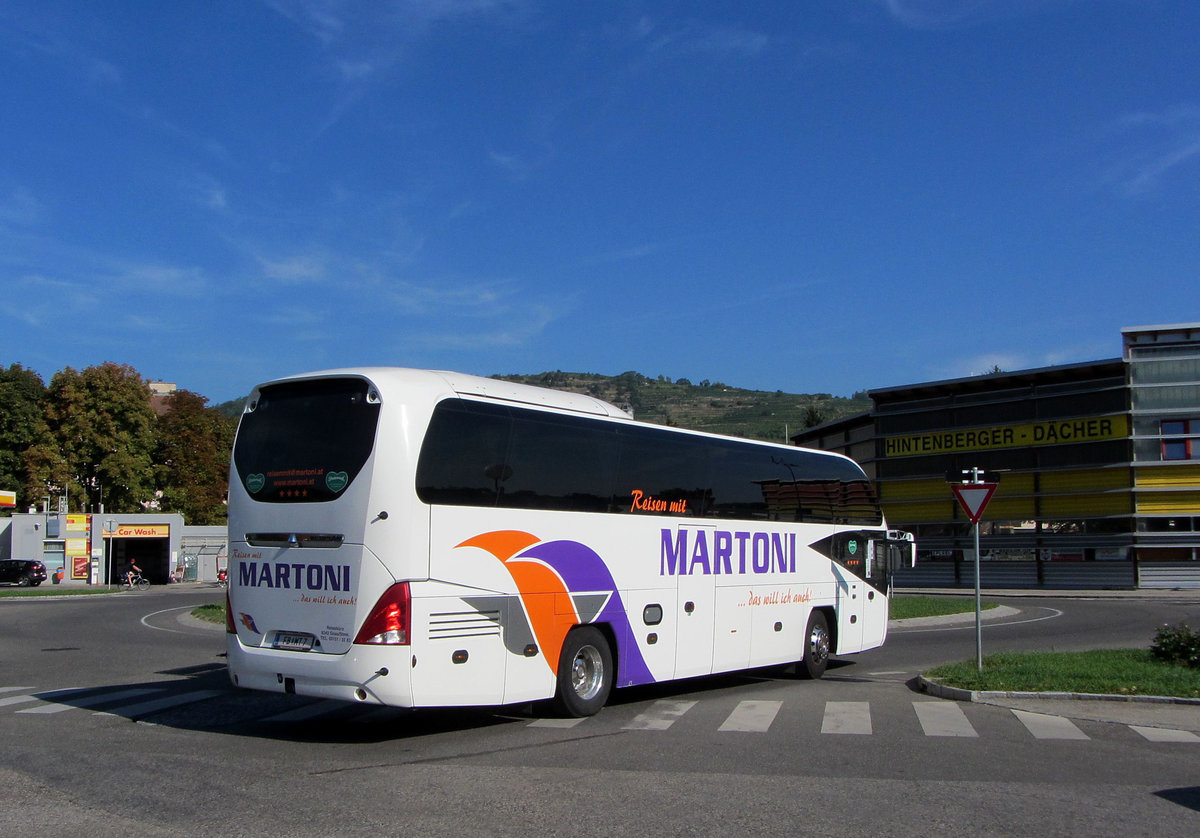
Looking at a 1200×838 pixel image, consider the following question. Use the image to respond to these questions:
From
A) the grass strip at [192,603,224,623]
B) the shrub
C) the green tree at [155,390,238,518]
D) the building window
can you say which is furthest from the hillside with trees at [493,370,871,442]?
the shrub

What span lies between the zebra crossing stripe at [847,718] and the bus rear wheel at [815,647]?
2.94 m

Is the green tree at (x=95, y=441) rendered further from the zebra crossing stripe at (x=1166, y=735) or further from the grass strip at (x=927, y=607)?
the zebra crossing stripe at (x=1166, y=735)

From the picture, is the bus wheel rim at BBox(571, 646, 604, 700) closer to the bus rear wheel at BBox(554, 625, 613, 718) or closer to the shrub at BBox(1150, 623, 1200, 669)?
the bus rear wheel at BBox(554, 625, 613, 718)

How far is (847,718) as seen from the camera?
11.5m

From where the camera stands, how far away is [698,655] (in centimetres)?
1349

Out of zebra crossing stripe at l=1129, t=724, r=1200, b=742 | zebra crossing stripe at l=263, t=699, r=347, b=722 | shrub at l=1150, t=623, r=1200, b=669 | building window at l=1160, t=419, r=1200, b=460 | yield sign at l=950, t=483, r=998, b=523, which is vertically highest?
building window at l=1160, t=419, r=1200, b=460

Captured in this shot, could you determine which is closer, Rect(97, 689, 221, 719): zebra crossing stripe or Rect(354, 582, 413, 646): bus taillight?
Rect(354, 582, 413, 646): bus taillight

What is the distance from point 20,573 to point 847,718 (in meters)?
57.8

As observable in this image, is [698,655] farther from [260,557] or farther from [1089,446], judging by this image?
[1089,446]

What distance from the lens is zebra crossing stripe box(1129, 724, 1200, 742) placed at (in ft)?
33.3

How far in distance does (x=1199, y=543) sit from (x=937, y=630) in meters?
23.3

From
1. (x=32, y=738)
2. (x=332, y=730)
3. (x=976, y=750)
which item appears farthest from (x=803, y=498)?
(x=32, y=738)

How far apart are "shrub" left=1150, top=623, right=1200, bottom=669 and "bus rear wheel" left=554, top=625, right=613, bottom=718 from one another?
8.70 m

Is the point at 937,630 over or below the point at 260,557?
below
